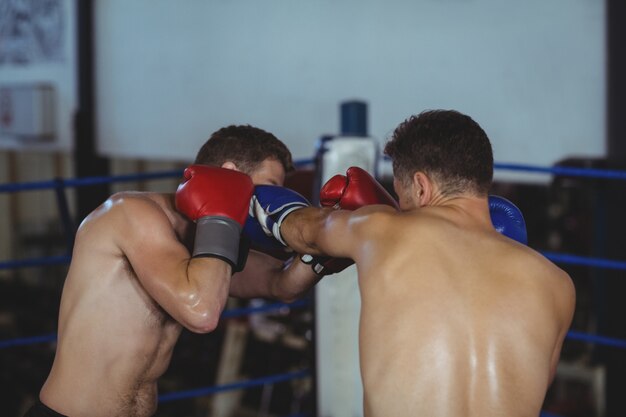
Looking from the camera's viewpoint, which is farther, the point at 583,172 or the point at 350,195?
the point at 583,172

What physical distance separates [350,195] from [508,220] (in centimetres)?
36

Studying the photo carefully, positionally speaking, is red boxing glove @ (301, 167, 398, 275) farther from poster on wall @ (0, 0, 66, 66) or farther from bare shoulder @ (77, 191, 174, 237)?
poster on wall @ (0, 0, 66, 66)

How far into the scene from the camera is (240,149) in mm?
1951

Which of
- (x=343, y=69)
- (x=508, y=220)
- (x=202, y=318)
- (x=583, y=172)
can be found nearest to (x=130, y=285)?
(x=202, y=318)

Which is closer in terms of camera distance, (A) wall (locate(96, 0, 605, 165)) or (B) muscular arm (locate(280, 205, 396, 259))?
(B) muscular arm (locate(280, 205, 396, 259))

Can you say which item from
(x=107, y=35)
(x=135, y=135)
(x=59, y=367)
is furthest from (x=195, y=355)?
(x=59, y=367)

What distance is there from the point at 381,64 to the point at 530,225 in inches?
90.0

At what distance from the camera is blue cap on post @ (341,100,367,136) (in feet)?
8.61

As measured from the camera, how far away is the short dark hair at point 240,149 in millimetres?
1950

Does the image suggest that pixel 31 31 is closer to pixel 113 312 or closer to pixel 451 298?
pixel 113 312

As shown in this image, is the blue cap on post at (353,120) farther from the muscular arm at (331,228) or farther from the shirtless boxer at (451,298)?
the shirtless boxer at (451,298)

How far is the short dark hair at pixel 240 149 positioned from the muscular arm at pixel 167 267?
0.82 ft

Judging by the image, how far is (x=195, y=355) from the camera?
5.36 meters

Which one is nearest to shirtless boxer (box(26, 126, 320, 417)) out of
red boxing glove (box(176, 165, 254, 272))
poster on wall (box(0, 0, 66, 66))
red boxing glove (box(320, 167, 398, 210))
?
red boxing glove (box(176, 165, 254, 272))
